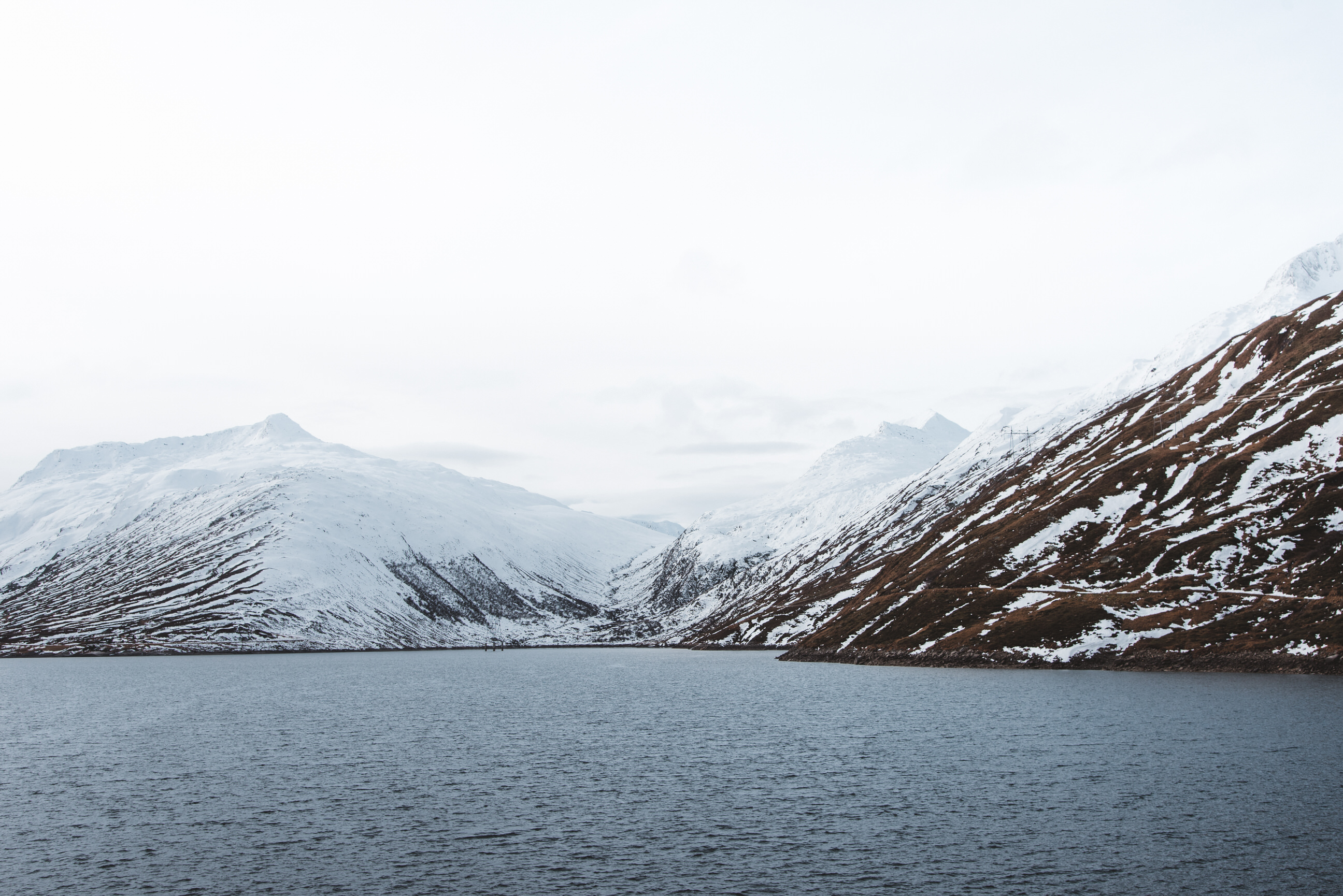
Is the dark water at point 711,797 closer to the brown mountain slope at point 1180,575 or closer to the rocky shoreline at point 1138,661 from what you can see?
the rocky shoreline at point 1138,661

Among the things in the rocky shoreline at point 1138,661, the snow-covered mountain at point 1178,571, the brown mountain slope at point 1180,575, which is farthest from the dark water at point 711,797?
the snow-covered mountain at point 1178,571

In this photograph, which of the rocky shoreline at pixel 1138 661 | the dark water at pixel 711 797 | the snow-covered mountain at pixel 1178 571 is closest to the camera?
the dark water at pixel 711 797

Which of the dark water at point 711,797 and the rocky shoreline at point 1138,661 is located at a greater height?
the rocky shoreline at point 1138,661

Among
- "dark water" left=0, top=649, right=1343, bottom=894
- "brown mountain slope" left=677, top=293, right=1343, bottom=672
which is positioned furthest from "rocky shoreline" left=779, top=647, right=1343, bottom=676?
"dark water" left=0, top=649, right=1343, bottom=894

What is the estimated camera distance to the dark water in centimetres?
4212

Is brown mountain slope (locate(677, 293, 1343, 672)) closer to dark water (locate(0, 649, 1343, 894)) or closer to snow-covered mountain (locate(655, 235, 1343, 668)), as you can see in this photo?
snow-covered mountain (locate(655, 235, 1343, 668))

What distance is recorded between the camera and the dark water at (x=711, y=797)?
4212 cm

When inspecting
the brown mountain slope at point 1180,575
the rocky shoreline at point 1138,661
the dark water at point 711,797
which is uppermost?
the brown mountain slope at point 1180,575

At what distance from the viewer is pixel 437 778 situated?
2618 inches

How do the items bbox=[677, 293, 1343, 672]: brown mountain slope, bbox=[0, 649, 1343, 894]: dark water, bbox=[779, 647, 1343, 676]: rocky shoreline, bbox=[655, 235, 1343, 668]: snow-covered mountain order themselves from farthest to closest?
bbox=[655, 235, 1343, 668]: snow-covered mountain, bbox=[677, 293, 1343, 672]: brown mountain slope, bbox=[779, 647, 1343, 676]: rocky shoreline, bbox=[0, 649, 1343, 894]: dark water

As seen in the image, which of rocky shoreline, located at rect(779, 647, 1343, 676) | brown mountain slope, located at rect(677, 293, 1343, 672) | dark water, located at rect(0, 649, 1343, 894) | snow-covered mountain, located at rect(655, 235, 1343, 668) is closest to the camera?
dark water, located at rect(0, 649, 1343, 894)

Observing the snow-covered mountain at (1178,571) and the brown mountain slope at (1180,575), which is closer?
the brown mountain slope at (1180,575)

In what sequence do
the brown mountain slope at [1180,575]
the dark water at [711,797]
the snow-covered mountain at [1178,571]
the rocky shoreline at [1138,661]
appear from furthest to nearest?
the snow-covered mountain at [1178,571] < the brown mountain slope at [1180,575] < the rocky shoreline at [1138,661] < the dark water at [711,797]

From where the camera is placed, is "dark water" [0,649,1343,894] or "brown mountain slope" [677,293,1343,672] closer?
"dark water" [0,649,1343,894]
